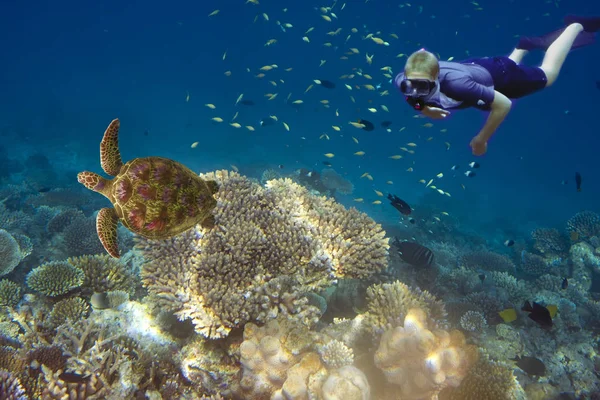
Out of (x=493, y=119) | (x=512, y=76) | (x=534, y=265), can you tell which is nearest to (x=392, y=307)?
(x=493, y=119)

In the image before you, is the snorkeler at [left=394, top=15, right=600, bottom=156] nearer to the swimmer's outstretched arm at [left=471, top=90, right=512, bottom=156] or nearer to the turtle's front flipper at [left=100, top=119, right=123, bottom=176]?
the swimmer's outstretched arm at [left=471, top=90, right=512, bottom=156]

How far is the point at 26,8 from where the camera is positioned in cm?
8906

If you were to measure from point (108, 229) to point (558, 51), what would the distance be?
23.1 feet

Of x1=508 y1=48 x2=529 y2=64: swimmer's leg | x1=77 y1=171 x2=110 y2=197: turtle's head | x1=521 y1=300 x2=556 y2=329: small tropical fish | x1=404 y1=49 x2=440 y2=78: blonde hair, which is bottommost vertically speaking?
x1=521 y1=300 x2=556 y2=329: small tropical fish

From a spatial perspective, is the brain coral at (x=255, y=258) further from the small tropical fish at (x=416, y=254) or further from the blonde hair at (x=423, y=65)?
the blonde hair at (x=423, y=65)

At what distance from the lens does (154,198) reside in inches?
140

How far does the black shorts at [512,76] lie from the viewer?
13.7 feet

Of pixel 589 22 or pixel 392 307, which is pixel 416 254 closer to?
pixel 392 307

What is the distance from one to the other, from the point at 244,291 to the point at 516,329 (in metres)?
6.40

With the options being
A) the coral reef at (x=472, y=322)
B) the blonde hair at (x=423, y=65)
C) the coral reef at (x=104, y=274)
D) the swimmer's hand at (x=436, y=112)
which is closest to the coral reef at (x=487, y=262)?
the coral reef at (x=472, y=322)

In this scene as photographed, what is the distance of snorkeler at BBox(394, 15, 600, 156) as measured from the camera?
2.88 meters

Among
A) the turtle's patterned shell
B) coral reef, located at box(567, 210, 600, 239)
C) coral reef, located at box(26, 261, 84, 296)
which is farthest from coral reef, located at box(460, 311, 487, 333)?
coral reef, located at box(567, 210, 600, 239)

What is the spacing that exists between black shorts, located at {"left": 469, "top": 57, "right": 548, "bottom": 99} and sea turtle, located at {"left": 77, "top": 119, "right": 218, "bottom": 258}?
4.25m

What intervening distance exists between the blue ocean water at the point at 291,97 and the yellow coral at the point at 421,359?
26.6 m
